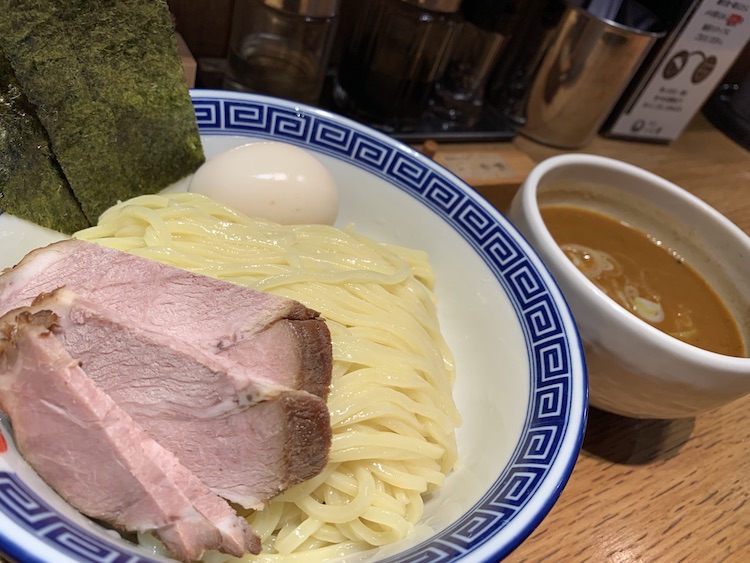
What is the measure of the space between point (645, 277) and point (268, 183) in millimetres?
1178

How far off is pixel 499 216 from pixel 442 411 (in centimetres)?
59

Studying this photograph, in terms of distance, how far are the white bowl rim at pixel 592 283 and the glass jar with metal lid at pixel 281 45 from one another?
3.38ft

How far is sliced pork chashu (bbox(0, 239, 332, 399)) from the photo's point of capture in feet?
3.62

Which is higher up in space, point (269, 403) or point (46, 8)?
point (46, 8)

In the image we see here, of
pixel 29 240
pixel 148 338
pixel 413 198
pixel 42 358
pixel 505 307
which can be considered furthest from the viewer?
pixel 413 198

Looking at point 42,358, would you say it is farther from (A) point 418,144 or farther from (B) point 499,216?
(A) point 418,144

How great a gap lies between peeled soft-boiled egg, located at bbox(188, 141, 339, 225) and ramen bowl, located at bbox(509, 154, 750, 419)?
1.97 ft

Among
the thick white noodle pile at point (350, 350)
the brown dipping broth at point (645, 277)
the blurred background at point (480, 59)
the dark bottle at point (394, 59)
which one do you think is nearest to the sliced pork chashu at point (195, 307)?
the thick white noodle pile at point (350, 350)

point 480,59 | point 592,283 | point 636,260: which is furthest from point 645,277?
point 480,59

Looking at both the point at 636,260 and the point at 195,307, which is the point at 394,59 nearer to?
the point at 636,260

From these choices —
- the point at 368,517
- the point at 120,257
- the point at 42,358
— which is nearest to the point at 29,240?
the point at 120,257

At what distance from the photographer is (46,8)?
3.74 ft

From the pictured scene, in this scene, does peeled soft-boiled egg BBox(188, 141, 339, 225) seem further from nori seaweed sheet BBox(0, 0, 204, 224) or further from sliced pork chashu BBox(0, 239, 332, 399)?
sliced pork chashu BBox(0, 239, 332, 399)

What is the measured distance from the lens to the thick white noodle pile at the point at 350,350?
1.16 metres
